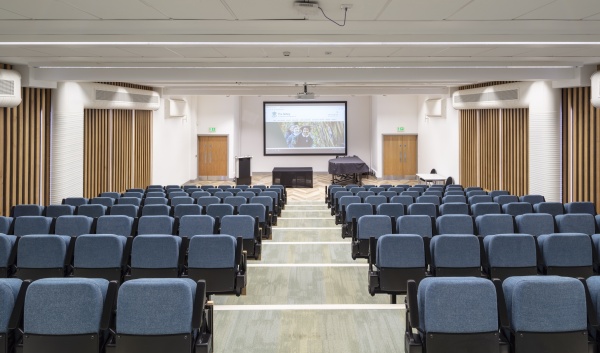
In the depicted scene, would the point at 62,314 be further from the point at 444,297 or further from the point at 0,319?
the point at 444,297

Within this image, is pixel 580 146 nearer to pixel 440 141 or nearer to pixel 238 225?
pixel 440 141

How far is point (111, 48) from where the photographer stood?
8969 mm

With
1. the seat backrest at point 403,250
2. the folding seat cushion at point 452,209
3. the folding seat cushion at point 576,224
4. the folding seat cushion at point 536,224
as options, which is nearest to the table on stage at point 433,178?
the folding seat cushion at point 452,209

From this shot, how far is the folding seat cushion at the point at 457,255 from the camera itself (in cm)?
526

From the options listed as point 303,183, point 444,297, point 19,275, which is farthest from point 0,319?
point 303,183

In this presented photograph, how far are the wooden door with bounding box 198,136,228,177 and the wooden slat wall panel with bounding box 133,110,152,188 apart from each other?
5.83m

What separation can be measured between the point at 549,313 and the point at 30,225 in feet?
19.6

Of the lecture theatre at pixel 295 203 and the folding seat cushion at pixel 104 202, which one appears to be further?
the folding seat cushion at pixel 104 202

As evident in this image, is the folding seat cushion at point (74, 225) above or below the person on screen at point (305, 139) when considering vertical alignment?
below

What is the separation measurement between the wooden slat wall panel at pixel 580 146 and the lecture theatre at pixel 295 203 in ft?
0.17

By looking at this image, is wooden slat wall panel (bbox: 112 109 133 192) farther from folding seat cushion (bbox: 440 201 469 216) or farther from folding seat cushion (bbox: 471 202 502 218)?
folding seat cushion (bbox: 471 202 502 218)

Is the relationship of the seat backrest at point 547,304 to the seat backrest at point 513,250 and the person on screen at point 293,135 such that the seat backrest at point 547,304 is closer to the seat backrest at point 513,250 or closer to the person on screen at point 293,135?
the seat backrest at point 513,250

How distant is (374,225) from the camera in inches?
276

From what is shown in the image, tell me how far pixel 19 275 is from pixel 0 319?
2.17 metres
